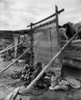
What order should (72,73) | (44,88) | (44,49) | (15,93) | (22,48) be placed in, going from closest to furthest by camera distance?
(15,93) < (44,88) < (72,73) < (44,49) < (22,48)

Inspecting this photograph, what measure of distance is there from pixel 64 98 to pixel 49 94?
0.49 m

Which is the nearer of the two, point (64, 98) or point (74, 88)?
point (64, 98)

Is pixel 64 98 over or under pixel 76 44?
under

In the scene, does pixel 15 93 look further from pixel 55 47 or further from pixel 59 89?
pixel 55 47

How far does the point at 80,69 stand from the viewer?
160 inches

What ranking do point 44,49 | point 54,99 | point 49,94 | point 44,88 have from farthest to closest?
point 44,49 < point 44,88 < point 49,94 < point 54,99

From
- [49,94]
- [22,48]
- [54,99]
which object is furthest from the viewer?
[22,48]

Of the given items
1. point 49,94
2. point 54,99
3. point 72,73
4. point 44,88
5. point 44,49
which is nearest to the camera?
point 54,99

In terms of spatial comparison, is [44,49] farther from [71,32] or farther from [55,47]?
[71,32]

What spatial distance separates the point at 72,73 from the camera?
4312 millimetres

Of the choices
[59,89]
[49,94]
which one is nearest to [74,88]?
[59,89]

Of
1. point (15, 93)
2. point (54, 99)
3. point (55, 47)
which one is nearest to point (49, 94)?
point (54, 99)

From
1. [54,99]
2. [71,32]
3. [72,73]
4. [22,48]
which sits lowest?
[54,99]

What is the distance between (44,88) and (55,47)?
1565 mm
